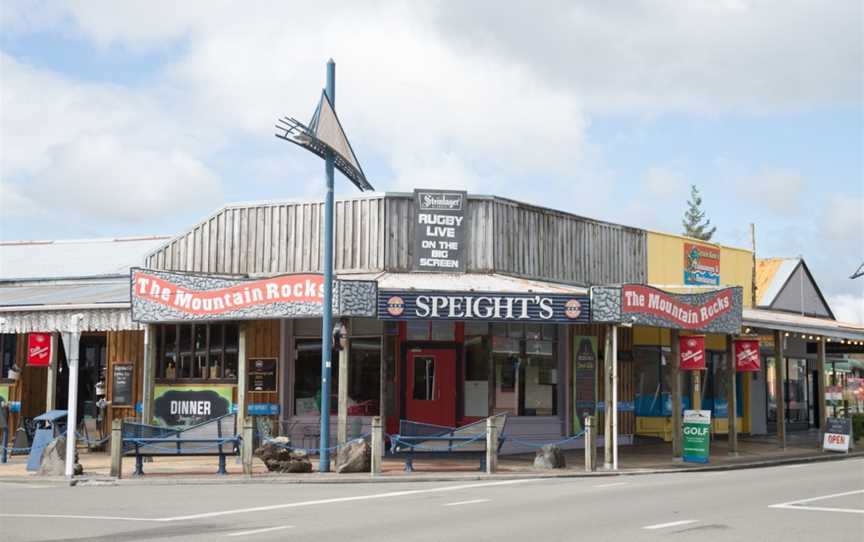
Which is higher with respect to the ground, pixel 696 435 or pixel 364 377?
pixel 364 377

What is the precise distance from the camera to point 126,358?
1106 inches

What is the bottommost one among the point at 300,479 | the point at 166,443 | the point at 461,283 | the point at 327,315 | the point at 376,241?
the point at 300,479

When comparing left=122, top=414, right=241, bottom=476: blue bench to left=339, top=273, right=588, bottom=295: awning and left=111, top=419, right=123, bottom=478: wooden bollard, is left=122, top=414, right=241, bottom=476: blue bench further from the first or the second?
left=339, top=273, right=588, bottom=295: awning

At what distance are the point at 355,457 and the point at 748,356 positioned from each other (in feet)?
38.7

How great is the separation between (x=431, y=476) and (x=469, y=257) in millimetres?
6846

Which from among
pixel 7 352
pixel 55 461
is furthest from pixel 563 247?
pixel 7 352

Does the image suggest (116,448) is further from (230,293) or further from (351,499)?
(351,499)

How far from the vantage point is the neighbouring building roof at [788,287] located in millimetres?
38188

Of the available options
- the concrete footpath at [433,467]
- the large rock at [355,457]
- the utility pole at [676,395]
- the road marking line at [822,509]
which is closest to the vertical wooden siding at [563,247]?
the utility pole at [676,395]

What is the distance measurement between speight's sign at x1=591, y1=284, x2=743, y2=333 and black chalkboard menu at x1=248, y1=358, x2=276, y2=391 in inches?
324

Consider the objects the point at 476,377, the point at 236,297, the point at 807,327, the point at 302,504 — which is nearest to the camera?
the point at 302,504

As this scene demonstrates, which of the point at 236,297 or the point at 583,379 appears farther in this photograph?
the point at 583,379

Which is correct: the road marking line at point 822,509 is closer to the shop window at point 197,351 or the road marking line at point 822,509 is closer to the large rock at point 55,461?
the large rock at point 55,461

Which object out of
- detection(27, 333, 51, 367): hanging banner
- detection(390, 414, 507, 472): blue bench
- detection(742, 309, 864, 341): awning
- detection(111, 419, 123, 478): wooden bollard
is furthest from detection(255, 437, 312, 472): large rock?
detection(742, 309, 864, 341): awning
